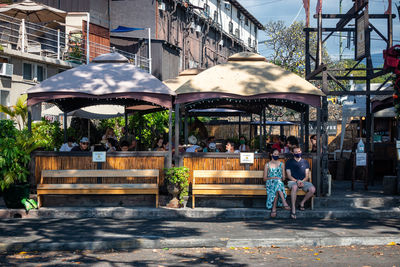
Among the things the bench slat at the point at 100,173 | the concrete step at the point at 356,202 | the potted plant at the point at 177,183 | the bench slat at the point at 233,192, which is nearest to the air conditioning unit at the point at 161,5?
the bench slat at the point at 100,173

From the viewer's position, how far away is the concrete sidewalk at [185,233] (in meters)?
8.20

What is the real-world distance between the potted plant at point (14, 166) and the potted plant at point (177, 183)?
3.11 metres

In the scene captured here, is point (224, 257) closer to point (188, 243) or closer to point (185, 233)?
point (188, 243)

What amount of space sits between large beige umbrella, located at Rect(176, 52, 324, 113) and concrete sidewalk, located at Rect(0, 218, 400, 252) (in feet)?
9.23

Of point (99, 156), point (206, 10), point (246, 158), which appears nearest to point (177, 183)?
point (246, 158)

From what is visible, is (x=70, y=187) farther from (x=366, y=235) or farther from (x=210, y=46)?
(x=210, y=46)

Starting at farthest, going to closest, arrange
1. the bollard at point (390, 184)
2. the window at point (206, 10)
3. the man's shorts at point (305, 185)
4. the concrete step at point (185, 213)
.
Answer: the window at point (206, 10)
the bollard at point (390, 184)
the man's shorts at point (305, 185)
the concrete step at point (185, 213)

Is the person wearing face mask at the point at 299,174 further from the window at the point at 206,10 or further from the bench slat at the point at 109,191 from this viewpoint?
the window at the point at 206,10

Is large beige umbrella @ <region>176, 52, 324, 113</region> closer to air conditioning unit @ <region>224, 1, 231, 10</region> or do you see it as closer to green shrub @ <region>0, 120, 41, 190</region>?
green shrub @ <region>0, 120, 41, 190</region>

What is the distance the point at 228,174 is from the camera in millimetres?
11922

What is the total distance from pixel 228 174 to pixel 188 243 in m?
3.85

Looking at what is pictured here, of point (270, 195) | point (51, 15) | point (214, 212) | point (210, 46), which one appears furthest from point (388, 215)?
point (210, 46)

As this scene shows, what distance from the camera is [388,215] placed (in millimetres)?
11344

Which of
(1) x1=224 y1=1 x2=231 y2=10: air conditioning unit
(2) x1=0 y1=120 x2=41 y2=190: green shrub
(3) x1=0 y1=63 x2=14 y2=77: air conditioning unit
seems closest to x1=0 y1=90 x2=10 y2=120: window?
(3) x1=0 y1=63 x2=14 y2=77: air conditioning unit
